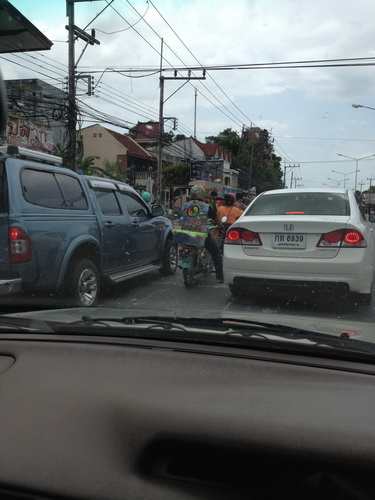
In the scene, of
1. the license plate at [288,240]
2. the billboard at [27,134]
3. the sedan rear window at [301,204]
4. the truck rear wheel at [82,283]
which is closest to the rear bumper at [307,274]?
the license plate at [288,240]

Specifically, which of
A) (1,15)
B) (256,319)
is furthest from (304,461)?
(1,15)

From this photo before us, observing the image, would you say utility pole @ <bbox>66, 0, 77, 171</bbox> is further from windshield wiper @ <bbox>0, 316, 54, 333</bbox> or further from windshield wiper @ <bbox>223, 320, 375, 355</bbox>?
windshield wiper @ <bbox>223, 320, 375, 355</bbox>

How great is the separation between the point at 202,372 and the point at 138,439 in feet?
1.32

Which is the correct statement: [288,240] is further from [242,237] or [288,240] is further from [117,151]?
[117,151]

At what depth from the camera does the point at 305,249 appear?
17.9 ft

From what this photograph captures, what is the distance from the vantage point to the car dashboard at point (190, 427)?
1546 millimetres

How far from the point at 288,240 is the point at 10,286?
3118 mm

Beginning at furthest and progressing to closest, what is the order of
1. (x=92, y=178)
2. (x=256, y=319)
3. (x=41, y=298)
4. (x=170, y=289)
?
(x=170, y=289) → (x=92, y=178) → (x=41, y=298) → (x=256, y=319)

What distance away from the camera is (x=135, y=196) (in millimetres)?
7953

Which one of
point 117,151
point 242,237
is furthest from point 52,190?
point 117,151

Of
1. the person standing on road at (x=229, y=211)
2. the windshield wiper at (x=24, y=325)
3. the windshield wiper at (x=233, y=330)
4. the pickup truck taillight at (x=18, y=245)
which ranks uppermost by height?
the person standing on road at (x=229, y=211)

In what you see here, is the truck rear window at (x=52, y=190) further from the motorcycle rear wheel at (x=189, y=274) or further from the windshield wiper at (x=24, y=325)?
the windshield wiper at (x=24, y=325)

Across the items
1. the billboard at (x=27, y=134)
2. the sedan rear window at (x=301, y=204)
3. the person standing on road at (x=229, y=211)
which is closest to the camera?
the sedan rear window at (x=301, y=204)

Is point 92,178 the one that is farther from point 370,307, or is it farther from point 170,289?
point 370,307
